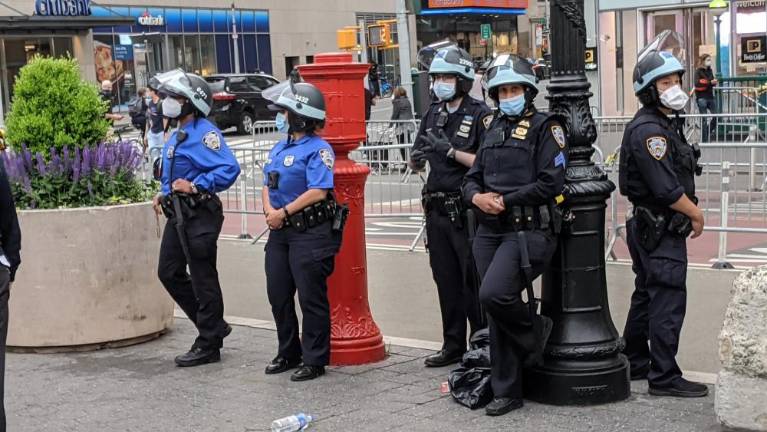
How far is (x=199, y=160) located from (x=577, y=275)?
8.65 ft

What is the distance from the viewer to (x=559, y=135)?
5.76 m

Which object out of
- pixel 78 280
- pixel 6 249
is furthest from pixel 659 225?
pixel 78 280

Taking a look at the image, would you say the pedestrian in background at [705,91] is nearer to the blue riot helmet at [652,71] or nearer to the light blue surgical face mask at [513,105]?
the blue riot helmet at [652,71]

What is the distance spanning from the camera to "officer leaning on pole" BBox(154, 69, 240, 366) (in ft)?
23.5

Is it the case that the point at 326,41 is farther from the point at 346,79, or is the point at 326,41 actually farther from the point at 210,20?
the point at 346,79

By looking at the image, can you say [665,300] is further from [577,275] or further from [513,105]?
[513,105]

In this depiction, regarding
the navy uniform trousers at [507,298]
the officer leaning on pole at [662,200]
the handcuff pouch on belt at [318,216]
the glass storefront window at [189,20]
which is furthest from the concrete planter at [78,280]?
the glass storefront window at [189,20]

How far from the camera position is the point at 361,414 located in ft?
19.7

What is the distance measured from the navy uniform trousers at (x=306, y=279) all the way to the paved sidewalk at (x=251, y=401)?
25 cm

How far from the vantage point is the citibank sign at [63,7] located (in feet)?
121

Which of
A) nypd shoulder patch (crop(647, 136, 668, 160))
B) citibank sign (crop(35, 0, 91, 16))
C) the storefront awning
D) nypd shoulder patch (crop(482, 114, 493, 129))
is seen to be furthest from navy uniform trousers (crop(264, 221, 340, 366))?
citibank sign (crop(35, 0, 91, 16))

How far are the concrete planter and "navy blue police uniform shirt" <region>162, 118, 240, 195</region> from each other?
0.78 m

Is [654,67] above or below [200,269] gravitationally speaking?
above

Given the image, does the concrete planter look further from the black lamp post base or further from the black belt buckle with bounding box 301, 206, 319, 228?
the black lamp post base
